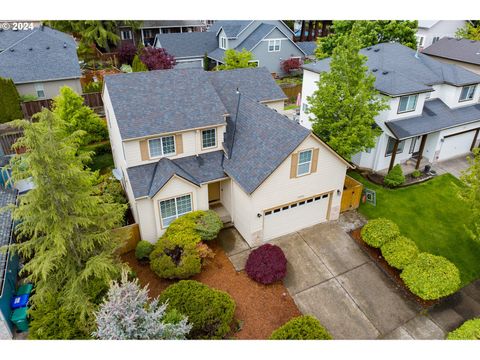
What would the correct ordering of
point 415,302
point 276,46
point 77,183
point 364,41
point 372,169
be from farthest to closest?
point 276,46 < point 364,41 < point 372,169 < point 415,302 < point 77,183

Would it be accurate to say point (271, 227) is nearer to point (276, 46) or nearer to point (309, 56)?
point (276, 46)

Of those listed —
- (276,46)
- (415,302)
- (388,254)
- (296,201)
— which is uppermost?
(276,46)

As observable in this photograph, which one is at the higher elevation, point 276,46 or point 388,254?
point 276,46

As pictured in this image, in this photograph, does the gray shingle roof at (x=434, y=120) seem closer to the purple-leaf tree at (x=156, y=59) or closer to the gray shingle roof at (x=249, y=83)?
the gray shingle roof at (x=249, y=83)

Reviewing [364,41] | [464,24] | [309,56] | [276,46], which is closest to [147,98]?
[364,41]

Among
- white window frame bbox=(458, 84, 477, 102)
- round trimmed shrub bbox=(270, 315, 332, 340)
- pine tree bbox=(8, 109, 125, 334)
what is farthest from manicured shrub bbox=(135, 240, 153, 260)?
white window frame bbox=(458, 84, 477, 102)

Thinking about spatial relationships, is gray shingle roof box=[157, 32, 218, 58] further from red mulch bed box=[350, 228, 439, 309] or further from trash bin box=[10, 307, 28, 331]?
trash bin box=[10, 307, 28, 331]
